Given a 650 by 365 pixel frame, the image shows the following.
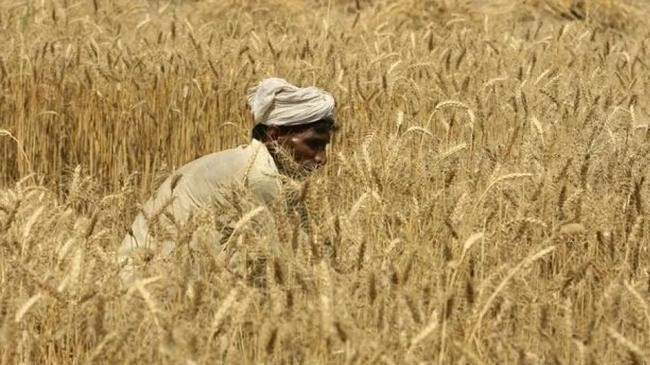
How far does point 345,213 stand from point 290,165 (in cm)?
19

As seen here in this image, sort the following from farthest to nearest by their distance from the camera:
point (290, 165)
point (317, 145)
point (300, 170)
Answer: point (317, 145)
point (300, 170)
point (290, 165)

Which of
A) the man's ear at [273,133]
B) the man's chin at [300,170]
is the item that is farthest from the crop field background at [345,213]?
the man's ear at [273,133]

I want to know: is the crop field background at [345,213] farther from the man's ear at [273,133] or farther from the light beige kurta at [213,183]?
the man's ear at [273,133]

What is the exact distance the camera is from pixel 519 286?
2.73m

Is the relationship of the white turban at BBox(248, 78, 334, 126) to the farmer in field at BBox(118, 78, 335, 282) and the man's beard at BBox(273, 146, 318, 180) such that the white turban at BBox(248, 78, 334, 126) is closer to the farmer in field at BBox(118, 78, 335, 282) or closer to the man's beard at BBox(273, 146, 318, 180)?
the farmer in field at BBox(118, 78, 335, 282)

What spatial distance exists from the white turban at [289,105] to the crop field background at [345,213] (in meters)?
0.17

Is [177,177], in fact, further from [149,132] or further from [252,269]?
[149,132]

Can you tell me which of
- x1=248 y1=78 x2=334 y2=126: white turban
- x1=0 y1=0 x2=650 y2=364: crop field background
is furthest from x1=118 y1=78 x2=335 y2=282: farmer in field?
x1=0 y1=0 x2=650 y2=364: crop field background

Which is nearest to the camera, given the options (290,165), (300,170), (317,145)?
(290,165)

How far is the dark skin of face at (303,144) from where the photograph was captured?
3.60 m

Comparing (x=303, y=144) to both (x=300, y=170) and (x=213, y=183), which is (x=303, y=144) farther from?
(x=213, y=183)

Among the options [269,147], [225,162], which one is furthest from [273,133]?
[225,162]

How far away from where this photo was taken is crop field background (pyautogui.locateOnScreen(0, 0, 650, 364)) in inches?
95.1

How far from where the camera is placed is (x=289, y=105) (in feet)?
12.0
